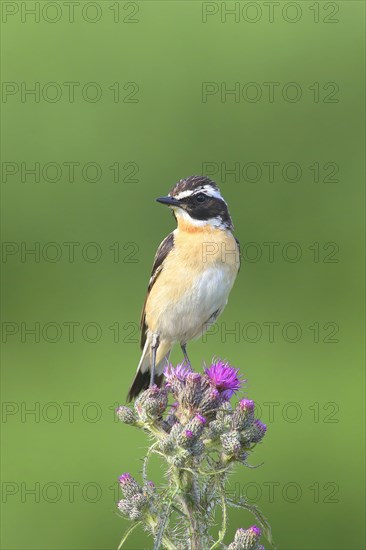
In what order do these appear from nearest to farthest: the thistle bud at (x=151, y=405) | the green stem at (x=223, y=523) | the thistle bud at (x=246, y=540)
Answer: the green stem at (x=223, y=523), the thistle bud at (x=246, y=540), the thistle bud at (x=151, y=405)

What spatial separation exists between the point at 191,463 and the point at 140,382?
2.19 m

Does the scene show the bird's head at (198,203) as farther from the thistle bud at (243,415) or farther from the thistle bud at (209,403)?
the thistle bud at (243,415)

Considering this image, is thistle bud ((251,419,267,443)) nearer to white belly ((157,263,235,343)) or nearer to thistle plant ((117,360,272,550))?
thistle plant ((117,360,272,550))

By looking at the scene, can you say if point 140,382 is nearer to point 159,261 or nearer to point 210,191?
point 159,261

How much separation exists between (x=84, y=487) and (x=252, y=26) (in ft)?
20.4

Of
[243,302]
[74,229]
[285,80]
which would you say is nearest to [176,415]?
[243,302]

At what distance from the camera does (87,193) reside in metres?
10.1

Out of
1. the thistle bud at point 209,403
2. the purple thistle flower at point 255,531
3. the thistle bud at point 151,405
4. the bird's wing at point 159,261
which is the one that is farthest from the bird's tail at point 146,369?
the purple thistle flower at point 255,531

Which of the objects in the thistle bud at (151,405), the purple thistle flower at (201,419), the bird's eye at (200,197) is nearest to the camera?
the purple thistle flower at (201,419)

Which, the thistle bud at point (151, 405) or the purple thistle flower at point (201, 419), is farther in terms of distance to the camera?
the thistle bud at point (151, 405)

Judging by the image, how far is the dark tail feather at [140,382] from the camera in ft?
18.7

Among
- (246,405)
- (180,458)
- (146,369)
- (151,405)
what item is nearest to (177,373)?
(151,405)

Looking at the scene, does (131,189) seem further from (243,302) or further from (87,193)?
(243,302)

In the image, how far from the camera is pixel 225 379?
410 cm
